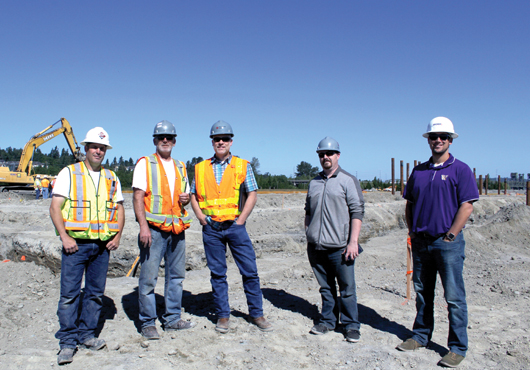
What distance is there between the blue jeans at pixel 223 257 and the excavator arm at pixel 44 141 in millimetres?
25658

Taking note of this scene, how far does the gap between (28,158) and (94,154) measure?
27.7 m

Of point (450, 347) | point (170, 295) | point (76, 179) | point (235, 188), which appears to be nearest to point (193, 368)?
point (170, 295)

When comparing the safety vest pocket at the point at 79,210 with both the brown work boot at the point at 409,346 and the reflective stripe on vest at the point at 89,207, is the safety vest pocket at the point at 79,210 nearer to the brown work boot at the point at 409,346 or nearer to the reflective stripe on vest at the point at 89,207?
the reflective stripe on vest at the point at 89,207

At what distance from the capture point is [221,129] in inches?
159

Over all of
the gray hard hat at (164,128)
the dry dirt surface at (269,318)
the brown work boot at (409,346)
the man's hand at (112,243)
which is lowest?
the dry dirt surface at (269,318)

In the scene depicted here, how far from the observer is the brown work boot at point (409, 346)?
3730 mm

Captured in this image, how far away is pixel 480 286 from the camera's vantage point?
6.53 m

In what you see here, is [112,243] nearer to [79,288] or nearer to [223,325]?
[79,288]

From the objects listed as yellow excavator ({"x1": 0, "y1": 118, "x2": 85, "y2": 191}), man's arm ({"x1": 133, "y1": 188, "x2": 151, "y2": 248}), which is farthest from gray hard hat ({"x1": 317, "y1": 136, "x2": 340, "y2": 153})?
yellow excavator ({"x1": 0, "y1": 118, "x2": 85, "y2": 191})

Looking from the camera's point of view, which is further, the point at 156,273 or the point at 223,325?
the point at 223,325

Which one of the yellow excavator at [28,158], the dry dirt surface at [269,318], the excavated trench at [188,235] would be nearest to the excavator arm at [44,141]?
the yellow excavator at [28,158]

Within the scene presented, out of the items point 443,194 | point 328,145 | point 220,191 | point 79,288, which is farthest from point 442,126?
point 79,288

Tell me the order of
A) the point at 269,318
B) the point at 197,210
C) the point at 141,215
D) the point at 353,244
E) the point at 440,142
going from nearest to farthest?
the point at 440,142 → the point at 141,215 → the point at 353,244 → the point at 197,210 → the point at 269,318

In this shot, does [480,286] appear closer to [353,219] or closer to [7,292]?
[353,219]
